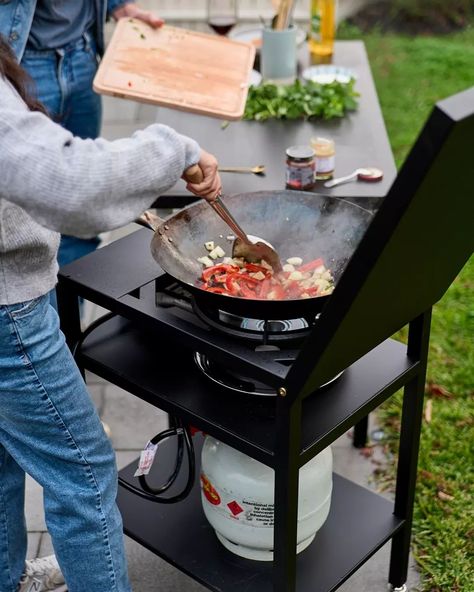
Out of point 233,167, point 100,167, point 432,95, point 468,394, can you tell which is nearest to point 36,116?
point 100,167

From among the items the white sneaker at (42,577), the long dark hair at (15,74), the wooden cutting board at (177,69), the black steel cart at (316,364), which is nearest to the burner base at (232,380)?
the black steel cart at (316,364)

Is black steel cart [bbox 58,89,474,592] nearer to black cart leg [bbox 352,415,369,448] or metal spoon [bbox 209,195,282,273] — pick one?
metal spoon [bbox 209,195,282,273]

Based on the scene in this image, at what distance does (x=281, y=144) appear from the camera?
3.08 m

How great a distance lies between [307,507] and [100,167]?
1026mm

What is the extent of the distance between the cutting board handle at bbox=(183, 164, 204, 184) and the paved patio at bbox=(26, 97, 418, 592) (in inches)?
51.6

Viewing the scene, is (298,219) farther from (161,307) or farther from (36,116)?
(36,116)

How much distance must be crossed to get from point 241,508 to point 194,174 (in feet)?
2.76

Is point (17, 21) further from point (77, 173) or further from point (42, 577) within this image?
point (42, 577)

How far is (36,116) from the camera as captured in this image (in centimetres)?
151

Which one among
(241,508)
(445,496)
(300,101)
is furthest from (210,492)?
(300,101)

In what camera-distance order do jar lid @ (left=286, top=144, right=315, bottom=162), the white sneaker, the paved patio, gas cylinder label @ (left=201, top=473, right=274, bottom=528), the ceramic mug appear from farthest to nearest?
the ceramic mug, jar lid @ (left=286, top=144, right=315, bottom=162), the paved patio, the white sneaker, gas cylinder label @ (left=201, top=473, right=274, bottom=528)

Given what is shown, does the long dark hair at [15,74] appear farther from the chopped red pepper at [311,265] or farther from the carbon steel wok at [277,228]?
the chopped red pepper at [311,265]

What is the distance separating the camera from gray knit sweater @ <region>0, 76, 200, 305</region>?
4.79 feet

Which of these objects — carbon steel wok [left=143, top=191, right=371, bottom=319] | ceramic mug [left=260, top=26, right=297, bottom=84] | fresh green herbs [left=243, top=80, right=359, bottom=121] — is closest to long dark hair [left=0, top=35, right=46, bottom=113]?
carbon steel wok [left=143, top=191, right=371, bottom=319]
